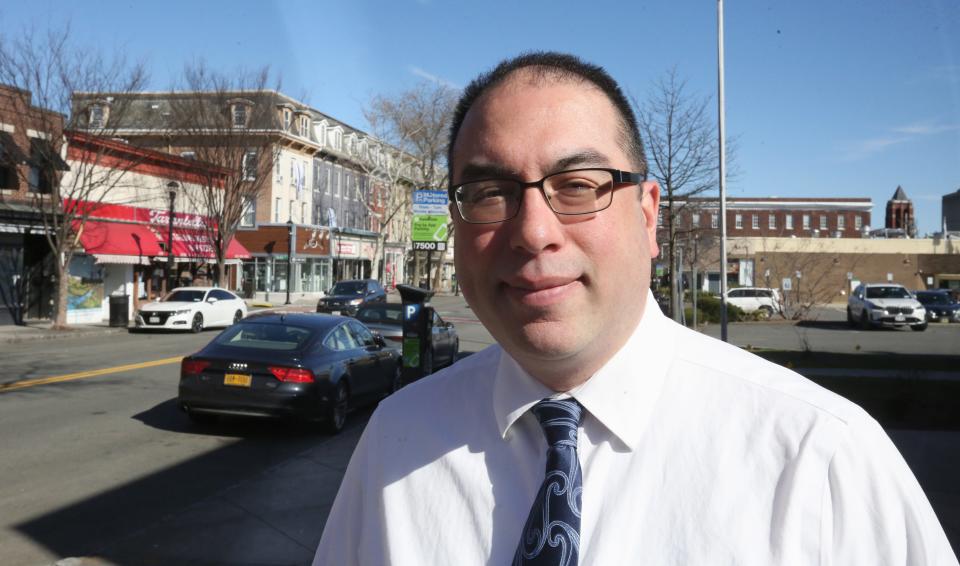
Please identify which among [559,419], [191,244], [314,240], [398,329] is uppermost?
[314,240]

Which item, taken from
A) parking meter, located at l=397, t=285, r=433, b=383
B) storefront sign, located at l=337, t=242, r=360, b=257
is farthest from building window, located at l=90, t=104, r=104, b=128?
storefront sign, located at l=337, t=242, r=360, b=257

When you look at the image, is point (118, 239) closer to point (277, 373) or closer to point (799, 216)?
point (277, 373)

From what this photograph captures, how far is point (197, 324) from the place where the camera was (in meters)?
24.7

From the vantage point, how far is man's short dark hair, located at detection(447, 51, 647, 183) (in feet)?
5.23

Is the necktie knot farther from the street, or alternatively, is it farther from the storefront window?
the storefront window

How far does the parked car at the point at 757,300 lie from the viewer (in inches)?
1361

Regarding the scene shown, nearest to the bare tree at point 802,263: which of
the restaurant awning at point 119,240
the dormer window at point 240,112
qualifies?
the dormer window at point 240,112

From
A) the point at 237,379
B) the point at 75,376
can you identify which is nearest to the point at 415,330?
the point at 237,379

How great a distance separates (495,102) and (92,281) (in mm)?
30633

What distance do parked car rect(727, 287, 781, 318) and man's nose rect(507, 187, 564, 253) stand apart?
34.8 m

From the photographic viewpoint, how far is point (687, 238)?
99.1 ft

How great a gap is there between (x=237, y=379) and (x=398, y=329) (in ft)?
20.9

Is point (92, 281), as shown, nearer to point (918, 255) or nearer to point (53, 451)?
point (53, 451)

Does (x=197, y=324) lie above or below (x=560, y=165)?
below
